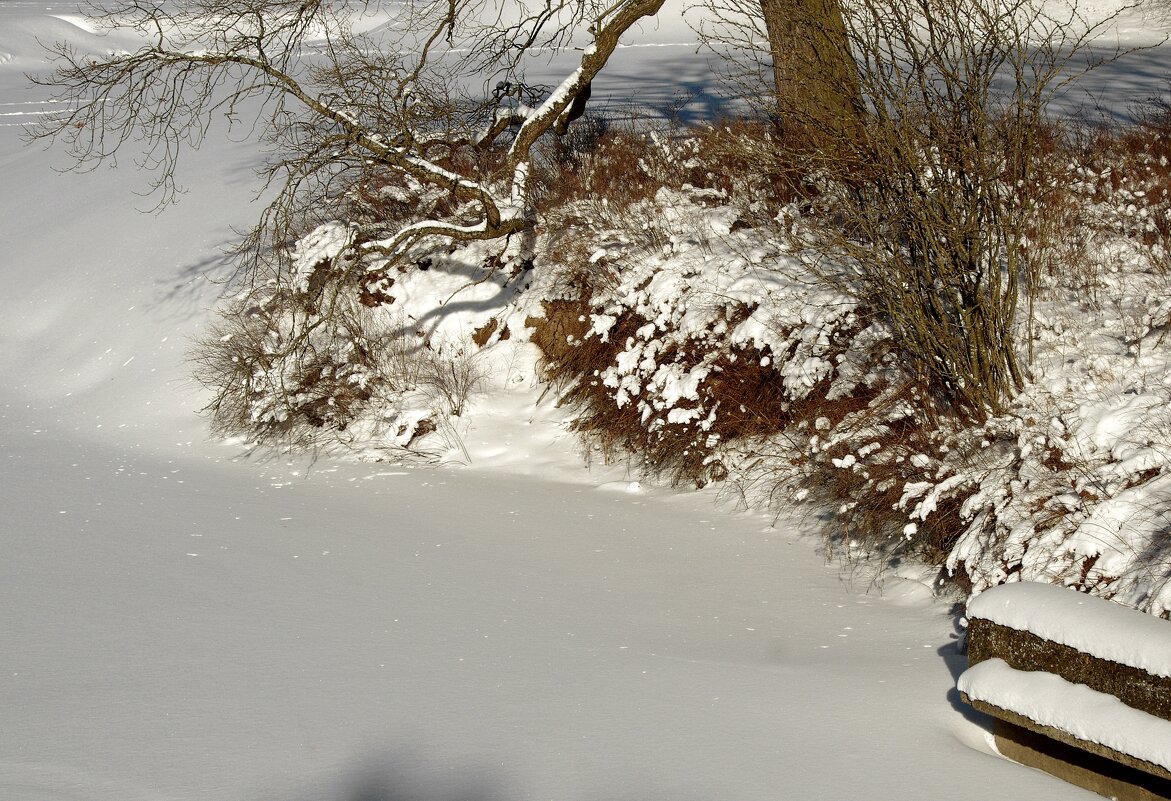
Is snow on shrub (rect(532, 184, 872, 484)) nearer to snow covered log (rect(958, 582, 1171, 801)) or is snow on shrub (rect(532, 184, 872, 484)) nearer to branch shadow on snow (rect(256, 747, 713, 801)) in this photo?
snow covered log (rect(958, 582, 1171, 801))

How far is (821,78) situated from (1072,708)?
3489mm

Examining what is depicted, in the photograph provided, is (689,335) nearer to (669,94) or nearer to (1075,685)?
(1075,685)

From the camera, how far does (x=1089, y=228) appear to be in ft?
25.1

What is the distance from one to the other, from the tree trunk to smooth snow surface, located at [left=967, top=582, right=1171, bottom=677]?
2.68 m

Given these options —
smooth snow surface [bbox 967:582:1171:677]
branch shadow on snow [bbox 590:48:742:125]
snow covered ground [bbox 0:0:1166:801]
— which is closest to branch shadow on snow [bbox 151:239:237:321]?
snow covered ground [bbox 0:0:1166:801]

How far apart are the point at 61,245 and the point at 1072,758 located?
38.8 feet

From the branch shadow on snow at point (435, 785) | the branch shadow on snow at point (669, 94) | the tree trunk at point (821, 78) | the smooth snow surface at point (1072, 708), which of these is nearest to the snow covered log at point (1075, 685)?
the smooth snow surface at point (1072, 708)

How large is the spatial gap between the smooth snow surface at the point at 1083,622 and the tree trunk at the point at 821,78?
268cm

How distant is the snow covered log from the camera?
3.23 metres

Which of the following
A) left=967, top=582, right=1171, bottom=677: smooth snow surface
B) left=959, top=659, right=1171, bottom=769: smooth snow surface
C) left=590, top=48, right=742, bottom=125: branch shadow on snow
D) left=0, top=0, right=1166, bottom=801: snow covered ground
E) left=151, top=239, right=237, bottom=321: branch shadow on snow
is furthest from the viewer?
left=590, top=48, right=742, bottom=125: branch shadow on snow

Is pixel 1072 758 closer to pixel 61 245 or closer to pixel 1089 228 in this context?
pixel 1089 228

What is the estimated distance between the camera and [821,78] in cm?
558

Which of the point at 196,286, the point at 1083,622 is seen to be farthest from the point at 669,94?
the point at 1083,622

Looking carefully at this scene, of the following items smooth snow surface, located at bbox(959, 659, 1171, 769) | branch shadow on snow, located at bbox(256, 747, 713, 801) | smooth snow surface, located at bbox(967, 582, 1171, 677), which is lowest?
branch shadow on snow, located at bbox(256, 747, 713, 801)
